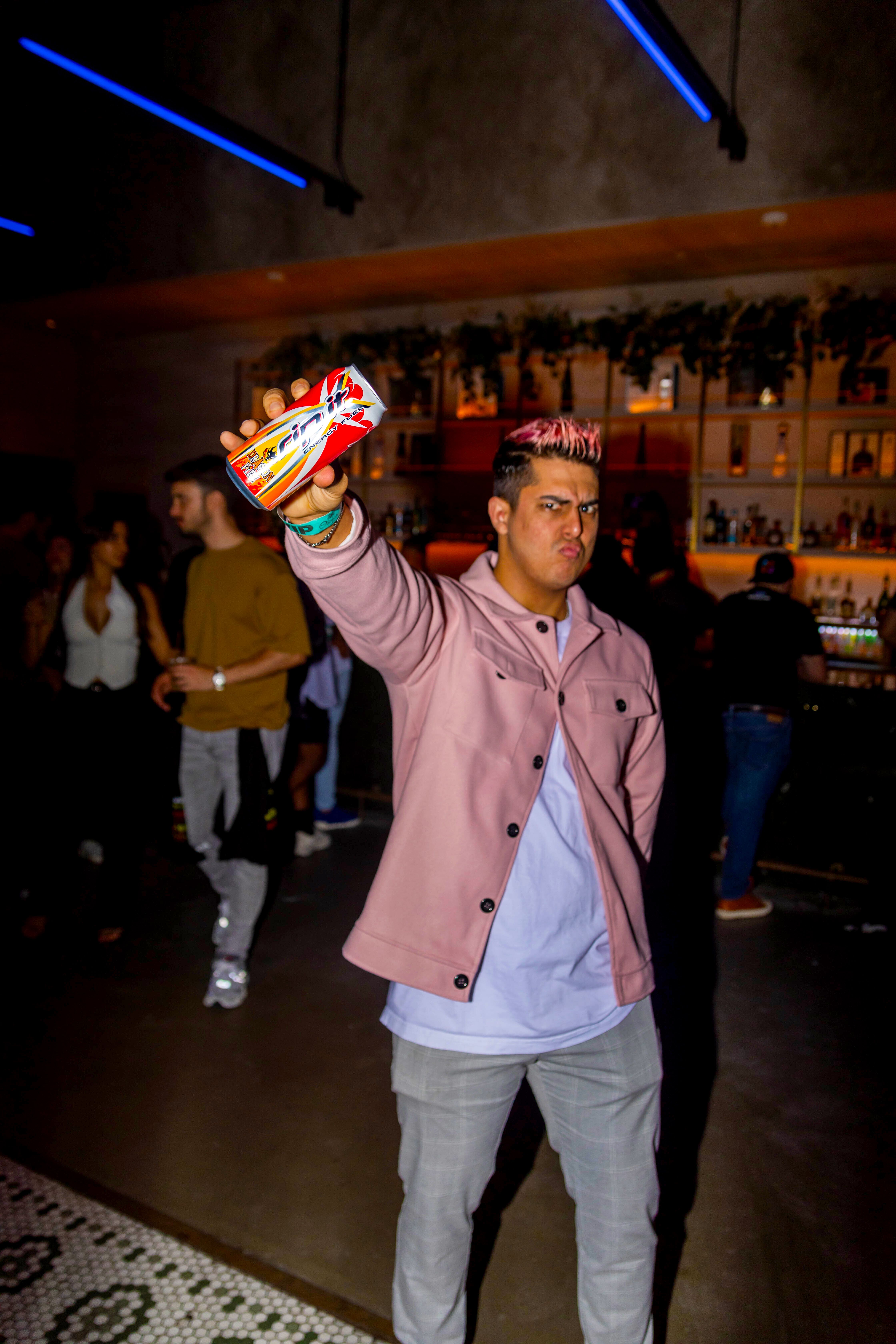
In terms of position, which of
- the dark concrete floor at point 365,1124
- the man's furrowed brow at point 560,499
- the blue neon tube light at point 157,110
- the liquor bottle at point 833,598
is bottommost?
the dark concrete floor at point 365,1124

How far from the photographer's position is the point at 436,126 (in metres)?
5.42

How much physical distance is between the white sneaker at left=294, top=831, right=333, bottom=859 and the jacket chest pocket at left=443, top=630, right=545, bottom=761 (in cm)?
318

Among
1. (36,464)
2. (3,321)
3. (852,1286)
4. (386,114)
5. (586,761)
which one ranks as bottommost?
(852,1286)

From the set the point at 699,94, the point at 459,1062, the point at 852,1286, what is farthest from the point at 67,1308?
the point at 699,94

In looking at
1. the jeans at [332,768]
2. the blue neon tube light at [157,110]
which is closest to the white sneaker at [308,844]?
the jeans at [332,768]

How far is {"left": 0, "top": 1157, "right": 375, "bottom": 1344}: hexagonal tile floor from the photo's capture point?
1.70 m

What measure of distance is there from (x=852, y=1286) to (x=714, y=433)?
5.41 metres

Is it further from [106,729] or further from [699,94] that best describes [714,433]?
[106,729]

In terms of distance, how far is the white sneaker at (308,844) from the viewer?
4.41 m

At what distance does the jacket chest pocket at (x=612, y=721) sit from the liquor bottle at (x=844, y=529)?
181 inches

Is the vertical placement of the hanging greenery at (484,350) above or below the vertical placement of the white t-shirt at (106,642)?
above

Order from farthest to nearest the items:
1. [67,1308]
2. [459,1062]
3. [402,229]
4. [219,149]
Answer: [219,149], [402,229], [67,1308], [459,1062]

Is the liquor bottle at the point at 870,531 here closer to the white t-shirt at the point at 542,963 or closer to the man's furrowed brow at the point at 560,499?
the man's furrowed brow at the point at 560,499

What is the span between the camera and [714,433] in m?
6.34
